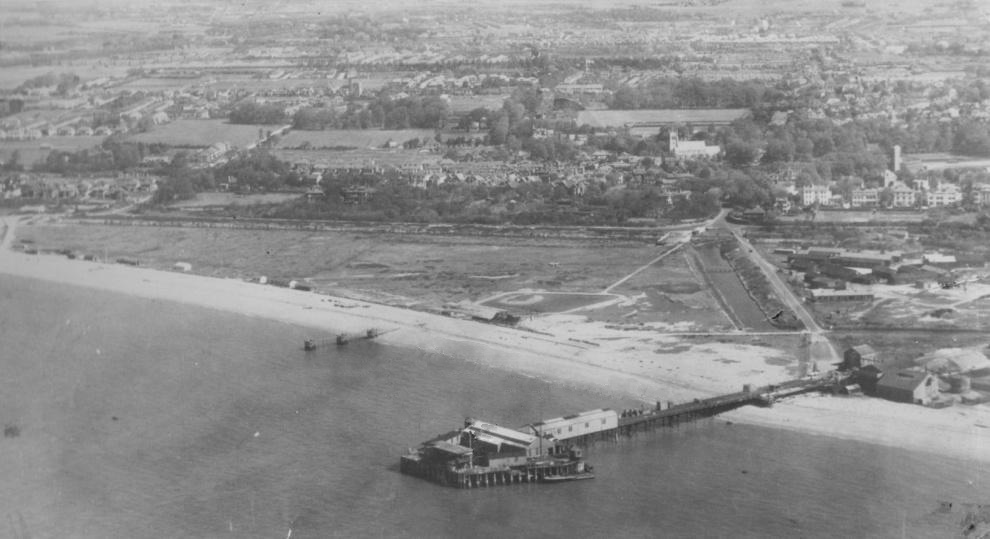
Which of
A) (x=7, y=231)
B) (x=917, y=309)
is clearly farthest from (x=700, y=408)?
(x=7, y=231)

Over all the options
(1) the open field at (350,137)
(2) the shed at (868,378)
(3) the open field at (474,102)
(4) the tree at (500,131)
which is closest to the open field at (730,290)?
(2) the shed at (868,378)

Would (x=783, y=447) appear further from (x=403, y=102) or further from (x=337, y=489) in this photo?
(x=403, y=102)

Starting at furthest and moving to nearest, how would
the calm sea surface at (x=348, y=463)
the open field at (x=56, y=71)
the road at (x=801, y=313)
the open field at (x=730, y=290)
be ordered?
the open field at (x=56, y=71) → the open field at (x=730, y=290) → the road at (x=801, y=313) → the calm sea surface at (x=348, y=463)

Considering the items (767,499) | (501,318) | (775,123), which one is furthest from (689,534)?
(775,123)

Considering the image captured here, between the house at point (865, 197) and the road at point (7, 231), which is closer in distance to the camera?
the road at point (7, 231)

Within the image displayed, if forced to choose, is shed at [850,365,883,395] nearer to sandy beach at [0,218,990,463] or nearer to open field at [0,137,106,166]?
sandy beach at [0,218,990,463]

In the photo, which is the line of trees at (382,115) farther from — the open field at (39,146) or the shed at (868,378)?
the shed at (868,378)
